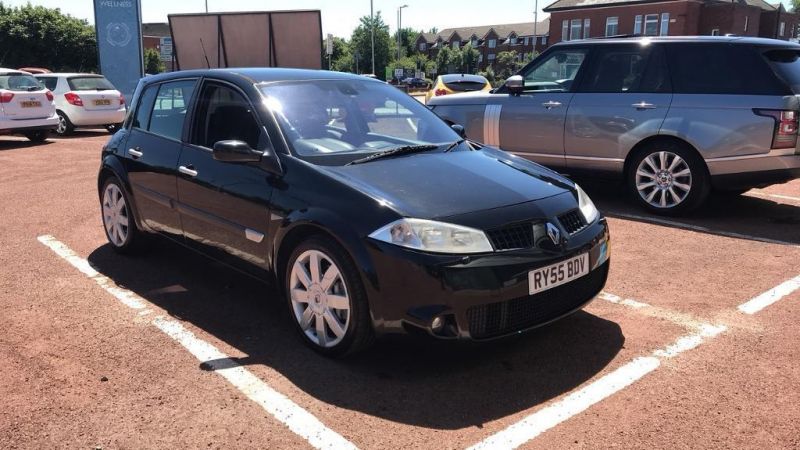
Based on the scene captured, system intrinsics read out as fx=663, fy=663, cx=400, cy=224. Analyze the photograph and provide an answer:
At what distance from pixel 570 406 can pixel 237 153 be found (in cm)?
226

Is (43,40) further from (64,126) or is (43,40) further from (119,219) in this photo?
(119,219)

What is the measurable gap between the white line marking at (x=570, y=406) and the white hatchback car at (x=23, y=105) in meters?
13.9

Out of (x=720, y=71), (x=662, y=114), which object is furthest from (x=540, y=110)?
(x=720, y=71)

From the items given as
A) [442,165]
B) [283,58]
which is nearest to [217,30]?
[283,58]

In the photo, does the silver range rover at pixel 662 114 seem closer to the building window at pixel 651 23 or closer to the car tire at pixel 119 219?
the car tire at pixel 119 219

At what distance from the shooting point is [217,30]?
57.1ft

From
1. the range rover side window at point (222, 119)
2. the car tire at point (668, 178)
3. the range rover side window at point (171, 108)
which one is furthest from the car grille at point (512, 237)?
the car tire at point (668, 178)

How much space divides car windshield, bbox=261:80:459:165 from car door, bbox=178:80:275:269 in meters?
0.23

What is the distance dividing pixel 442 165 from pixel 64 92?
592 inches

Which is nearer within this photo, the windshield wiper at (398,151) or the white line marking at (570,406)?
the white line marking at (570,406)

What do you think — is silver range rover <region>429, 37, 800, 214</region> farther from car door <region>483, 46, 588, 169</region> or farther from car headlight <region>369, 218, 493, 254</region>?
car headlight <region>369, 218, 493, 254</region>

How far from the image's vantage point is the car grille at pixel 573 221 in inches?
140

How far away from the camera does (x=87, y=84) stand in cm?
1631

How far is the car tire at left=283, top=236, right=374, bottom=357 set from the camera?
3.31 metres
